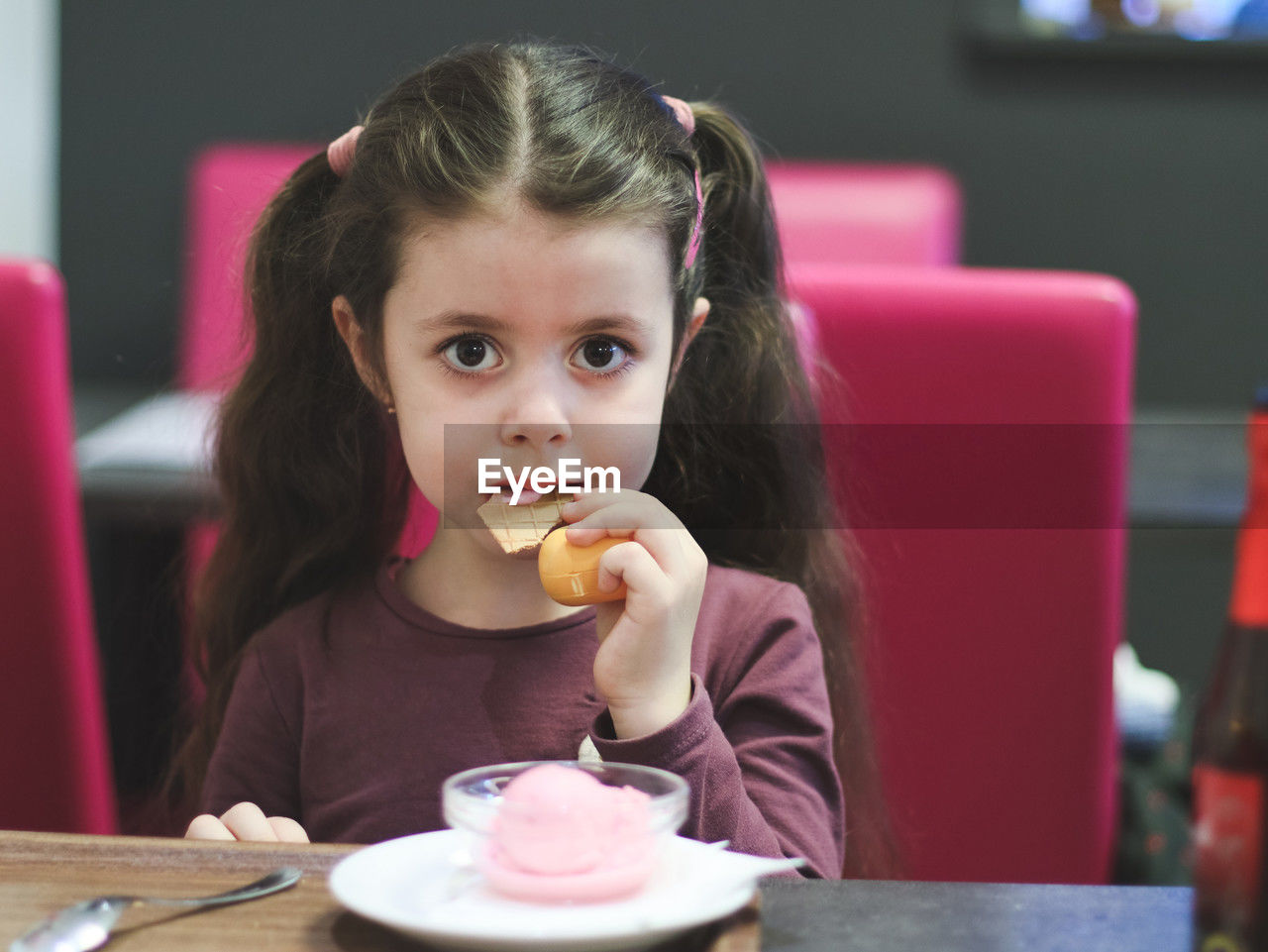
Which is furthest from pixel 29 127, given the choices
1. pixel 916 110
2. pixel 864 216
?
pixel 916 110

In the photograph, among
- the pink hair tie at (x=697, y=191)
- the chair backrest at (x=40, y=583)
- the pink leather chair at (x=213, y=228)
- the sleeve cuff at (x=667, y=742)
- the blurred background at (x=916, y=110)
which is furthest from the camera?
the blurred background at (x=916, y=110)

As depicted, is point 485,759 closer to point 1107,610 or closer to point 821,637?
point 821,637

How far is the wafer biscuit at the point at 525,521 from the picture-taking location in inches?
32.9

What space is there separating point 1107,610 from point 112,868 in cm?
84

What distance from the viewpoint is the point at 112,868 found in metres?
0.59

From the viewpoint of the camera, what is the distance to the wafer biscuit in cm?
84

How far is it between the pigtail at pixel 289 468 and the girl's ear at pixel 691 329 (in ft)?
0.74

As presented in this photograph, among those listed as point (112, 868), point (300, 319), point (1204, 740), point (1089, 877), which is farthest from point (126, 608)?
point (1204, 740)

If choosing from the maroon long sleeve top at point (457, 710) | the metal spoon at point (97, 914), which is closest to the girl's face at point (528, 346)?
the maroon long sleeve top at point (457, 710)

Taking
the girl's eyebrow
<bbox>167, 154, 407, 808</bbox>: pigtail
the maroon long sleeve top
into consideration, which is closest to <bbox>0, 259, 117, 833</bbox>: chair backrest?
<bbox>167, 154, 407, 808</bbox>: pigtail

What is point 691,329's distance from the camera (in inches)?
38.8

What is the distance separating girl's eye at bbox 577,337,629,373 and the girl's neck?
0.17 m

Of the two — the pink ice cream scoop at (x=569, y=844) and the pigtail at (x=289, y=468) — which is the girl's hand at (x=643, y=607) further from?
the pigtail at (x=289, y=468)

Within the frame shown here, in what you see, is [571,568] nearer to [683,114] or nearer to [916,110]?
[683,114]
